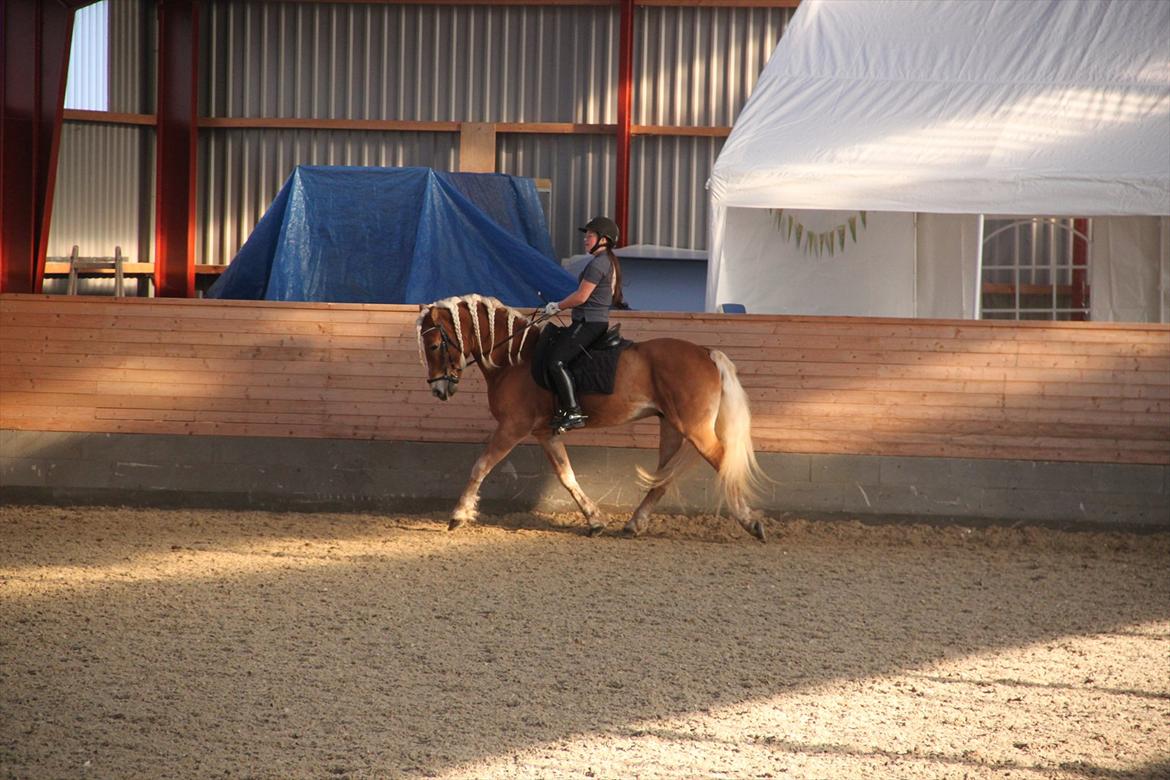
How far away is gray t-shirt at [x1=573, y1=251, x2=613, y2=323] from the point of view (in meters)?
7.97

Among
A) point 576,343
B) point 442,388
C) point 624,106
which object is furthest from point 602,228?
point 624,106

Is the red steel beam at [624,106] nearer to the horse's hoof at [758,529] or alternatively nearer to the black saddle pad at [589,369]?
the black saddle pad at [589,369]

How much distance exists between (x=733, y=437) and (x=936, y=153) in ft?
10.7

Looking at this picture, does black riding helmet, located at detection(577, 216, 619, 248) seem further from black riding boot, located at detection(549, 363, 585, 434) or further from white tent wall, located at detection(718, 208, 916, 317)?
white tent wall, located at detection(718, 208, 916, 317)

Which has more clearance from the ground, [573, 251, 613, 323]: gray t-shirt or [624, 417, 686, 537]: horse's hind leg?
[573, 251, 613, 323]: gray t-shirt

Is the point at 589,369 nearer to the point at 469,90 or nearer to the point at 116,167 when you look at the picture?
the point at 469,90

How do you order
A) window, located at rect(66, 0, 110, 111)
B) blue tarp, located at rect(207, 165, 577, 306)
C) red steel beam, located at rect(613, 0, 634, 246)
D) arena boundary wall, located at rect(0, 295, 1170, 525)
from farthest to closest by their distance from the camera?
red steel beam, located at rect(613, 0, 634, 246), window, located at rect(66, 0, 110, 111), blue tarp, located at rect(207, 165, 577, 306), arena boundary wall, located at rect(0, 295, 1170, 525)

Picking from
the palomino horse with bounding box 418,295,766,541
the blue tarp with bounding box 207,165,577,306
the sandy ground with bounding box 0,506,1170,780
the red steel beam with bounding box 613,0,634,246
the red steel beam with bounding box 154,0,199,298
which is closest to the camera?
the sandy ground with bounding box 0,506,1170,780

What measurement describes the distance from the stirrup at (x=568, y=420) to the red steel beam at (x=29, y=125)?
4.87 metres

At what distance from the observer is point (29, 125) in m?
10.5

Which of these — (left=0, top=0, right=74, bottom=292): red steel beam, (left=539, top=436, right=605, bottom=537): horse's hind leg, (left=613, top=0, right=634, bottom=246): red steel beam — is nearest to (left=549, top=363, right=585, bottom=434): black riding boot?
(left=539, top=436, right=605, bottom=537): horse's hind leg

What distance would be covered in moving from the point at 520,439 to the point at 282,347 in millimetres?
2075

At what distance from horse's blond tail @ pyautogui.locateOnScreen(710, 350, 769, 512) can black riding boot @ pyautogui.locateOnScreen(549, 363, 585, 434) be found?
901mm

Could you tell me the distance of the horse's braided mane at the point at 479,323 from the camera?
27.0 feet
